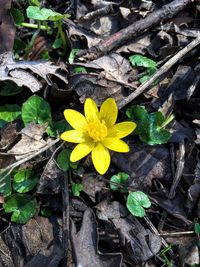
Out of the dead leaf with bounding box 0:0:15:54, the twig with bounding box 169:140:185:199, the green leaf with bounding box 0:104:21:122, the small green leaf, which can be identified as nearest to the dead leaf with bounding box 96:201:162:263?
the twig with bounding box 169:140:185:199

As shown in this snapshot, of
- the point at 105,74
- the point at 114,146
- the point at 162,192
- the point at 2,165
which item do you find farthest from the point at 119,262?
the point at 105,74

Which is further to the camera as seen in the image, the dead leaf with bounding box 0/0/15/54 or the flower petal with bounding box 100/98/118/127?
the dead leaf with bounding box 0/0/15/54

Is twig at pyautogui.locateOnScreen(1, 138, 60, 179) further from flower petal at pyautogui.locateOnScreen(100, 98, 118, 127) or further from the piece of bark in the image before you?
the piece of bark

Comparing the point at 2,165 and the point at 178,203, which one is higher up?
the point at 2,165

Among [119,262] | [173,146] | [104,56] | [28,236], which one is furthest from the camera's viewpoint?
[104,56]

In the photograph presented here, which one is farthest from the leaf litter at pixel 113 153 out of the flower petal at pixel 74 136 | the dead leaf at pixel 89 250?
the flower petal at pixel 74 136

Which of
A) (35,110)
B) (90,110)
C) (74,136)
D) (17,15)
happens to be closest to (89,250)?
(74,136)

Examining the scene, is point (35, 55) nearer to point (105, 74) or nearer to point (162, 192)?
point (105, 74)
